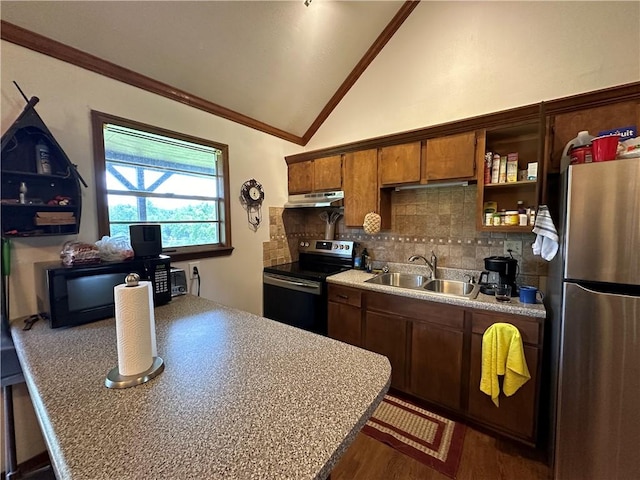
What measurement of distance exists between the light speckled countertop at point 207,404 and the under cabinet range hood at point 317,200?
1.67m

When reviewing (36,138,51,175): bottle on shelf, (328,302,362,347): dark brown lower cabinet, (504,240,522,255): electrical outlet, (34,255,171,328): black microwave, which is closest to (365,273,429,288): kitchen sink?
(328,302,362,347): dark brown lower cabinet

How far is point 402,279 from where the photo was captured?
261 centimetres

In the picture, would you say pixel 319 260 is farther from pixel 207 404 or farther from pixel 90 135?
pixel 207 404

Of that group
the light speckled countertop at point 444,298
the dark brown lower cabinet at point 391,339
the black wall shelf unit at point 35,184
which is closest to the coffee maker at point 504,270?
the light speckled countertop at point 444,298

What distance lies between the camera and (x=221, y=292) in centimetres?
248

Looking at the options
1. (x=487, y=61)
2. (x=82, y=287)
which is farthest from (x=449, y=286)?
(x=82, y=287)

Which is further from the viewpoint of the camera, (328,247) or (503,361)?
(328,247)

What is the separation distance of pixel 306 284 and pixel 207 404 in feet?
5.94

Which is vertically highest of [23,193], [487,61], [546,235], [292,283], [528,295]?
[487,61]

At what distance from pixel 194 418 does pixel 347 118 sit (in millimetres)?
2900

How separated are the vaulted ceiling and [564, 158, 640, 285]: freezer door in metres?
2.07

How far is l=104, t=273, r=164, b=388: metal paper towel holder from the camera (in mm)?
826

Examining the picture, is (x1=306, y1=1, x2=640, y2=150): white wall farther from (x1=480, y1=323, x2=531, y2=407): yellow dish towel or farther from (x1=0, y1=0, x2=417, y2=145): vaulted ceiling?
(x1=480, y1=323, x2=531, y2=407): yellow dish towel

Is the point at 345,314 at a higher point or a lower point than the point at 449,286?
lower
